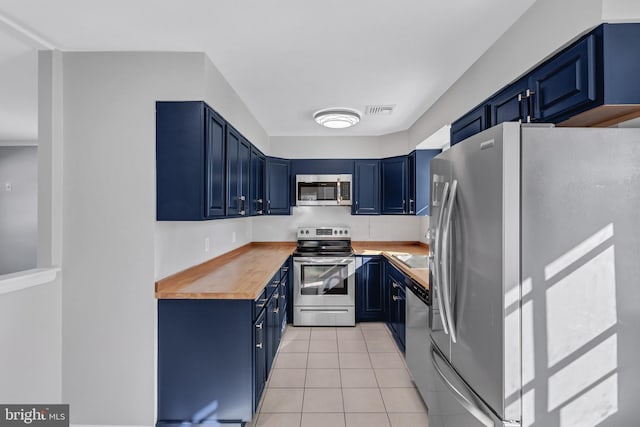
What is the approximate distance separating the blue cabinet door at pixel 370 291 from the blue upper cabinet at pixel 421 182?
790 millimetres

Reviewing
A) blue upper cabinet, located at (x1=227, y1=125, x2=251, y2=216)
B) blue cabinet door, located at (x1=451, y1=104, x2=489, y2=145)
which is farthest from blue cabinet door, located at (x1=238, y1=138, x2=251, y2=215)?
blue cabinet door, located at (x1=451, y1=104, x2=489, y2=145)

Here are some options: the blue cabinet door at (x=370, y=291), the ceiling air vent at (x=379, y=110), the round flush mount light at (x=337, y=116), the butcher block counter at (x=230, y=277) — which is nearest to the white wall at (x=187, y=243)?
the butcher block counter at (x=230, y=277)

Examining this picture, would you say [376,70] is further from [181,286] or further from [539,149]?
[181,286]

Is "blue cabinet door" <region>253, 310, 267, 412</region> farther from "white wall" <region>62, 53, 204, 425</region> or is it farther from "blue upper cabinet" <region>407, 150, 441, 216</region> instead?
"blue upper cabinet" <region>407, 150, 441, 216</region>

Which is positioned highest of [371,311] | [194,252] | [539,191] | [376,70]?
[376,70]

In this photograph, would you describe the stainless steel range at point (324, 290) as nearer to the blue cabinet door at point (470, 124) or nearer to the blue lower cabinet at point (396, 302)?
the blue lower cabinet at point (396, 302)

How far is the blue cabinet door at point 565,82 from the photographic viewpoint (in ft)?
4.29

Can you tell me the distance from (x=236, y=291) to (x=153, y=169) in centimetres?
96

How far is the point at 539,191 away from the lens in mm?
1223

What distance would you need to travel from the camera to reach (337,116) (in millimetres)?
3402

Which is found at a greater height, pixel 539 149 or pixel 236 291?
pixel 539 149

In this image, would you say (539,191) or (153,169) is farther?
(153,169)

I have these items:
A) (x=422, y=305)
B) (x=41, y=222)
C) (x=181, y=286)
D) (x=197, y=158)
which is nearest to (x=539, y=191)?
(x=422, y=305)

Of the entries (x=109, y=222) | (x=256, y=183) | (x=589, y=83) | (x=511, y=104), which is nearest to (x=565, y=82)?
(x=589, y=83)
